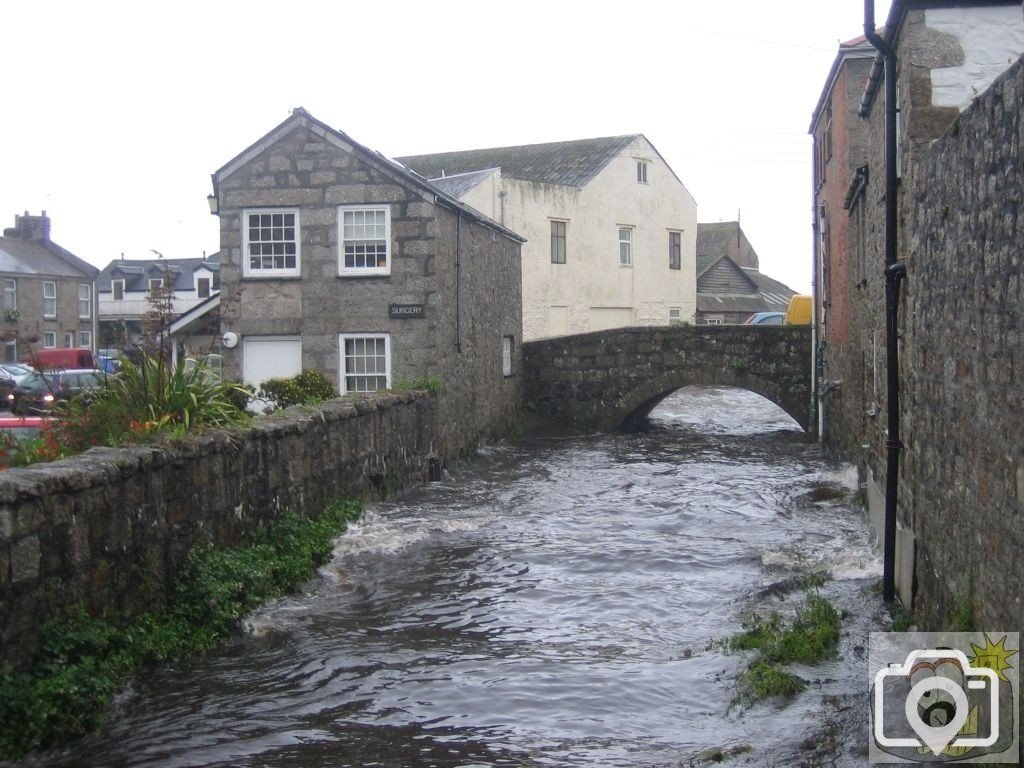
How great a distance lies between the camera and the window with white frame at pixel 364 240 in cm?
2105

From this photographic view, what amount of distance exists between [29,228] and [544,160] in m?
29.4

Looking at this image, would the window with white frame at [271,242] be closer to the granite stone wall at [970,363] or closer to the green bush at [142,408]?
the green bush at [142,408]

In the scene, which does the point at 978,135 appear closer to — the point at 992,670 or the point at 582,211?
the point at 992,670

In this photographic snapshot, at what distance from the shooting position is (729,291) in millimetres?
56375

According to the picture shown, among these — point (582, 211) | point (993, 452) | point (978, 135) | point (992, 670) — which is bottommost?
point (992, 670)

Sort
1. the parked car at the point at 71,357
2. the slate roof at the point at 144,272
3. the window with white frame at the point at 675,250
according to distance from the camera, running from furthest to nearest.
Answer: the slate roof at the point at 144,272
the window with white frame at the point at 675,250
the parked car at the point at 71,357

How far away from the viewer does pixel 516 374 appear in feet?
92.7

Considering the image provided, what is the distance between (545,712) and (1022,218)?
4544 mm

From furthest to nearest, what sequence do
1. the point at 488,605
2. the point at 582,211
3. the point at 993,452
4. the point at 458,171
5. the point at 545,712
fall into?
the point at 458,171 < the point at 582,211 < the point at 488,605 < the point at 545,712 < the point at 993,452

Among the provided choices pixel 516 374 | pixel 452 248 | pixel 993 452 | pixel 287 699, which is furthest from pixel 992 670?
pixel 516 374

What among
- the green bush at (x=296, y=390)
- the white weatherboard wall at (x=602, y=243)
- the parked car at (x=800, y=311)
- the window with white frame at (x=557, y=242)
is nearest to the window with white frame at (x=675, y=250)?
the white weatherboard wall at (x=602, y=243)

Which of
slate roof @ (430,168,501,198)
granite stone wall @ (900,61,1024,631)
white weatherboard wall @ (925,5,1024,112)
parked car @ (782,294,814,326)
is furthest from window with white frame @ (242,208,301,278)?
parked car @ (782,294,814,326)

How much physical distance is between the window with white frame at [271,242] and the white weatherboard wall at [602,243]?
42.5ft

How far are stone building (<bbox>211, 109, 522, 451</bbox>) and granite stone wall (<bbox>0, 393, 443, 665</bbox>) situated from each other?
6.62 meters
